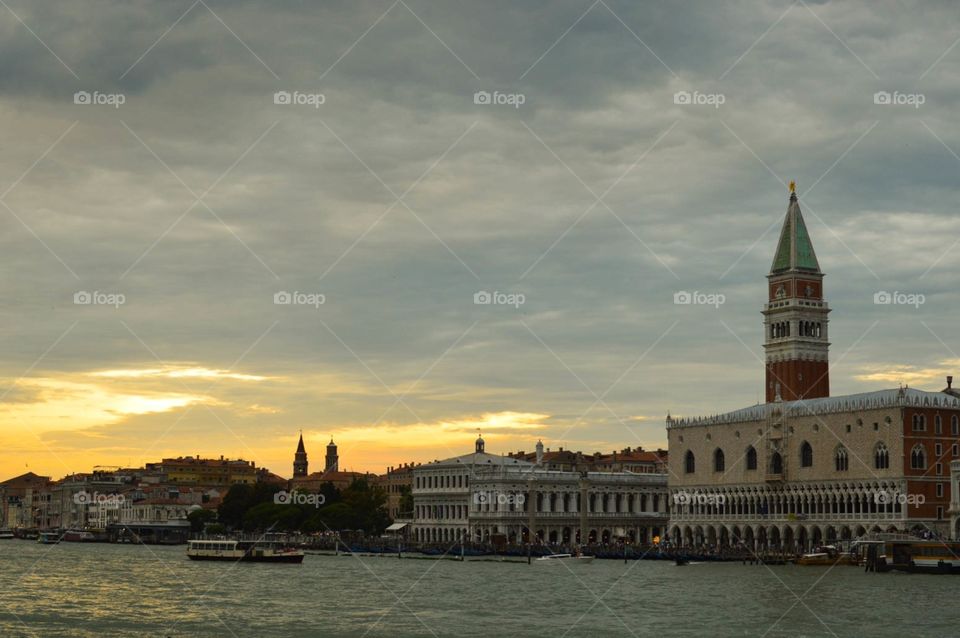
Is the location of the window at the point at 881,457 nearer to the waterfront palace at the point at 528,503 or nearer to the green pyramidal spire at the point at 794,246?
the green pyramidal spire at the point at 794,246

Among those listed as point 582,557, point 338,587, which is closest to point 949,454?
point 582,557

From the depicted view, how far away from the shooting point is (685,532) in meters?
117

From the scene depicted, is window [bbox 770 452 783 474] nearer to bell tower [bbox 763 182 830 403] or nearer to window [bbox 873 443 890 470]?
window [bbox 873 443 890 470]

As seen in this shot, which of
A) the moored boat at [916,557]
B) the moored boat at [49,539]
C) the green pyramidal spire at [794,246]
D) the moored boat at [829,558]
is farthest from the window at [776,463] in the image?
the moored boat at [49,539]

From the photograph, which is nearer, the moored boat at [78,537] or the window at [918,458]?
the window at [918,458]

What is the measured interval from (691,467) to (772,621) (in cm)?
6776

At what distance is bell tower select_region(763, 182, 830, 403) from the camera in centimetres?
11888

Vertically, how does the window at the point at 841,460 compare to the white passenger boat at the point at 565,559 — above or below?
above

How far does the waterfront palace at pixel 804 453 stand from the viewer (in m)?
94.8

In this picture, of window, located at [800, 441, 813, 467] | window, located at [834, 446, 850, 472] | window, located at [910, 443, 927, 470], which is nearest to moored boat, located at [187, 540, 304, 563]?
window, located at [800, 441, 813, 467]

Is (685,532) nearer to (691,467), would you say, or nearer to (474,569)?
(691,467)

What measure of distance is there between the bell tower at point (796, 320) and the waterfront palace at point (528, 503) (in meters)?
18.2

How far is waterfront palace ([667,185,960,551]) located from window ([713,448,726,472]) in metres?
0.12

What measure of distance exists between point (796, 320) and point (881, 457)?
2477 centimetres
